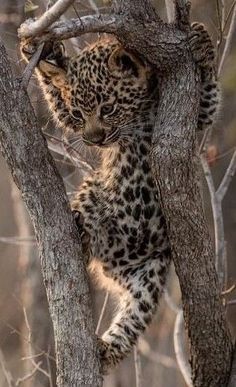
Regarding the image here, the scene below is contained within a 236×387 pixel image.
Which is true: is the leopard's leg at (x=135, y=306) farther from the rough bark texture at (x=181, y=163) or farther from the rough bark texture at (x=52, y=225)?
the rough bark texture at (x=52, y=225)

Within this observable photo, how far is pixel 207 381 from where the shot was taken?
503 cm

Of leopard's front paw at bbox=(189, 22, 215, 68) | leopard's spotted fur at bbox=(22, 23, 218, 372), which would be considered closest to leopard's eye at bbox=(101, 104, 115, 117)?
leopard's spotted fur at bbox=(22, 23, 218, 372)

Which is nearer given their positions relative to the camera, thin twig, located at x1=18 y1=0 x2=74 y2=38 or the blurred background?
thin twig, located at x1=18 y1=0 x2=74 y2=38

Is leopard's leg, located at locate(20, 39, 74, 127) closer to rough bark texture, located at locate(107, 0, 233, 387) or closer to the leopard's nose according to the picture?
the leopard's nose

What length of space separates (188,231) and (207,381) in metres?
0.73

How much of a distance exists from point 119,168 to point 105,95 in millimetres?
347

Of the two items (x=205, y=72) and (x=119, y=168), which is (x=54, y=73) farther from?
(x=205, y=72)

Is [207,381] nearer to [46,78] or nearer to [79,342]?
[79,342]

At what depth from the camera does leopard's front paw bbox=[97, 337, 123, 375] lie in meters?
5.03

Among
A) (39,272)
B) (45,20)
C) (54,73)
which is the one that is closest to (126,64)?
(54,73)

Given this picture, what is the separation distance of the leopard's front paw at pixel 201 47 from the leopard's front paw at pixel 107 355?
1.24m

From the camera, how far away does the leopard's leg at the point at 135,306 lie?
5.18 meters

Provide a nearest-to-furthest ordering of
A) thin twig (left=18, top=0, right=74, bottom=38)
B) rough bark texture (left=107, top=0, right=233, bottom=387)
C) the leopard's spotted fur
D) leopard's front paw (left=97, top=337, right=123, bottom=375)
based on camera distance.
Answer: thin twig (left=18, top=0, right=74, bottom=38) → rough bark texture (left=107, top=0, right=233, bottom=387) → leopard's front paw (left=97, top=337, right=123, bottom=375) → the leopard's spotted fur

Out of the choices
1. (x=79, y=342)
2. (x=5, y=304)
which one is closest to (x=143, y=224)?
(x=79, y=342)
